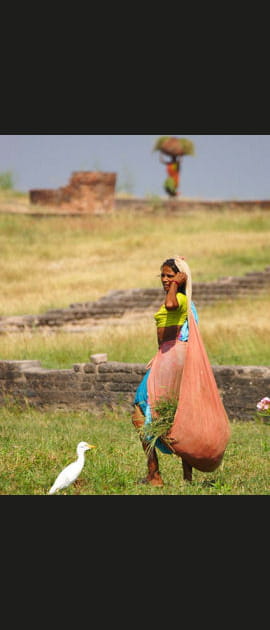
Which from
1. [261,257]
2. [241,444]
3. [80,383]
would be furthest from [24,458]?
[261,257]

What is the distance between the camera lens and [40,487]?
6824mm

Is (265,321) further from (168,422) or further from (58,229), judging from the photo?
(58,229)

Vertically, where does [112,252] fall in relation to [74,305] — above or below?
above

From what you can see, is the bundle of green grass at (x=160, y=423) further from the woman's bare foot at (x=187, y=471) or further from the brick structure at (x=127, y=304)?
the brick structure at (x=127, y=304)

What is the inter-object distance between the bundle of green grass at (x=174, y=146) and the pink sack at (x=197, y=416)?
4008 centimetres

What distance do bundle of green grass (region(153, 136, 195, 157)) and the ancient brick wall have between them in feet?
113

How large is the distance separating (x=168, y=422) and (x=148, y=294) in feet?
53.3

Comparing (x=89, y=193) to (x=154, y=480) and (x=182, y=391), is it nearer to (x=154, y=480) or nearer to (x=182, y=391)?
(x=154, y=480)

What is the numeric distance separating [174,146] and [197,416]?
1587 inches

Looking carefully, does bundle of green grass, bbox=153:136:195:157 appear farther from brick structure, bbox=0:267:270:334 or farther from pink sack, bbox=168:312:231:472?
pink sack, bbox=168:312:231:472

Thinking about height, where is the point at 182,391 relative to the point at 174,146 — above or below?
below

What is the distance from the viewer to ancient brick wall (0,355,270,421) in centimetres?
1124

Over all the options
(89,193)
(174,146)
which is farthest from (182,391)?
(174,146)

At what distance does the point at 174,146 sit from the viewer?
4591 centimetres
